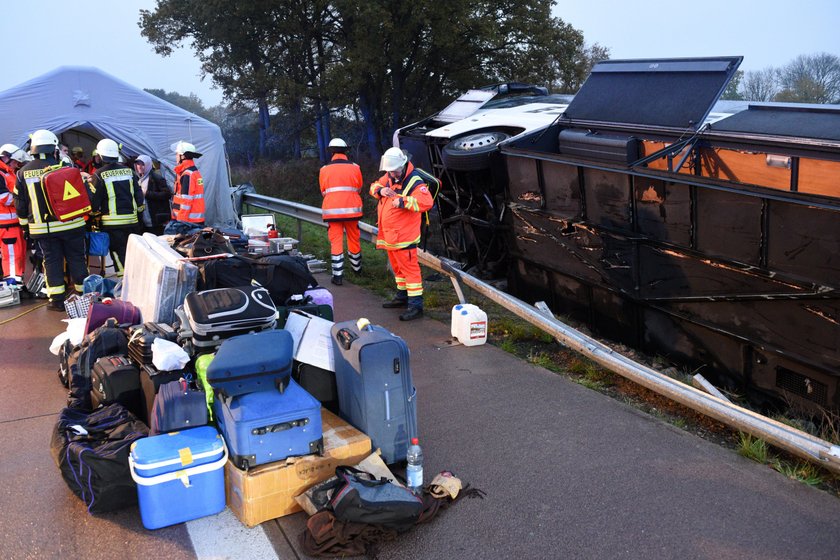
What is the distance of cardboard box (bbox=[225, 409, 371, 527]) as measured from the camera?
3623 mm

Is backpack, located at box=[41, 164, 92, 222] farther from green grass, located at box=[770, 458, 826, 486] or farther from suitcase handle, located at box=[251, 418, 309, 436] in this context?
green grass, located at box=[770, 458, 826, 486]

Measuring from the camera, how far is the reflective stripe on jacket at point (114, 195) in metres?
9.12

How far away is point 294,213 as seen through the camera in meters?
11.7

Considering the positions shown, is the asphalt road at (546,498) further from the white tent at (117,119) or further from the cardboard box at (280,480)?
the white tent at (117,119)

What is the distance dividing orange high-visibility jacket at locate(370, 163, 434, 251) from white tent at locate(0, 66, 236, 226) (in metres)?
7.20

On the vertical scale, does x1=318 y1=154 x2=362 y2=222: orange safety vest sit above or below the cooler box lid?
above

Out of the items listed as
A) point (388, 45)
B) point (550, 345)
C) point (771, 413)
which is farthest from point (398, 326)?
point (388, 45)

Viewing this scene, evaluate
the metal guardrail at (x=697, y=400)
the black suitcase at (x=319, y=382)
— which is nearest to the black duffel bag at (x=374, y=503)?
the black suitcase at (x=319, y=382)

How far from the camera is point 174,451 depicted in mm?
3658

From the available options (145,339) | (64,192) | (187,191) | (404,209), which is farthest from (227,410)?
(187,191)

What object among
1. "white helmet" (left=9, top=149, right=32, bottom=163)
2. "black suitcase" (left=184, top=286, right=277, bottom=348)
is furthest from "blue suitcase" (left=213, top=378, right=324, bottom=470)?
"white helmet" (left=9, top=149, right=32, bottom=163)

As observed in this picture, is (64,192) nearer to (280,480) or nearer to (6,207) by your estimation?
(6,207)

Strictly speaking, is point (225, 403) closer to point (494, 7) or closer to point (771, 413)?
point (771, 413)

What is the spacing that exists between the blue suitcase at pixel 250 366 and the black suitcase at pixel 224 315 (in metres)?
0.49
